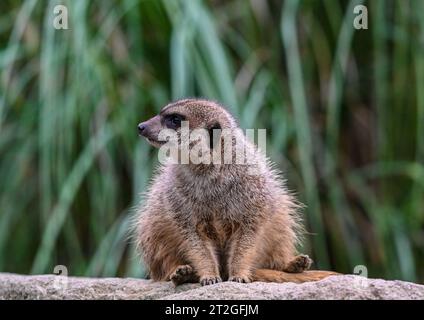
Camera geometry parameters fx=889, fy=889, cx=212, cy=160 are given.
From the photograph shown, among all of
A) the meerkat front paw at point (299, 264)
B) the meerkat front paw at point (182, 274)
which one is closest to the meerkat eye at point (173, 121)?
the meerkat front paw at point (182, 274)

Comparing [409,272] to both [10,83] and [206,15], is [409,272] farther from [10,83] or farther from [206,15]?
[10,83]

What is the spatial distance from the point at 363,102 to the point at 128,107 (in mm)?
1216

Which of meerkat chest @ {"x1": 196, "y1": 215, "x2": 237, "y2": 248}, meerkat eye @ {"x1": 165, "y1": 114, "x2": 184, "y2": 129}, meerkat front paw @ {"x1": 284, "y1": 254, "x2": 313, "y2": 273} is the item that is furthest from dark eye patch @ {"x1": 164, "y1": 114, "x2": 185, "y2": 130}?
meerkat front paw @ {"x1": 284, "y1": 254, "x2": 313, "y2": 273}

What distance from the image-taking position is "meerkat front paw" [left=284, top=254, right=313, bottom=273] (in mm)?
2502

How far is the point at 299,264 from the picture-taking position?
98.9 inches

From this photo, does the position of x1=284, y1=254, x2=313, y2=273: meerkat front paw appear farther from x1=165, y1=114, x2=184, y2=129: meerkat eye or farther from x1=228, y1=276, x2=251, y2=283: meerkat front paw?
x1=165, y1=114, x2=184, y2=129: meerkat eye

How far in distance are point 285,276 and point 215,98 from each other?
131 centimetres

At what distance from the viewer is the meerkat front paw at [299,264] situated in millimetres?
2502

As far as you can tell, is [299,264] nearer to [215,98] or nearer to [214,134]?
[214,134]

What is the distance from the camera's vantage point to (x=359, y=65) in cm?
434

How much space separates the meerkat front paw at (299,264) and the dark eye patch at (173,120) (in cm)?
50

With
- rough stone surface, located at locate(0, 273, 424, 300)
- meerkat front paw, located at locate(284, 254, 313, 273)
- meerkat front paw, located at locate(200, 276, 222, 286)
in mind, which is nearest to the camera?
rough stone surface, located at locate(0, 273, 424, 300)
